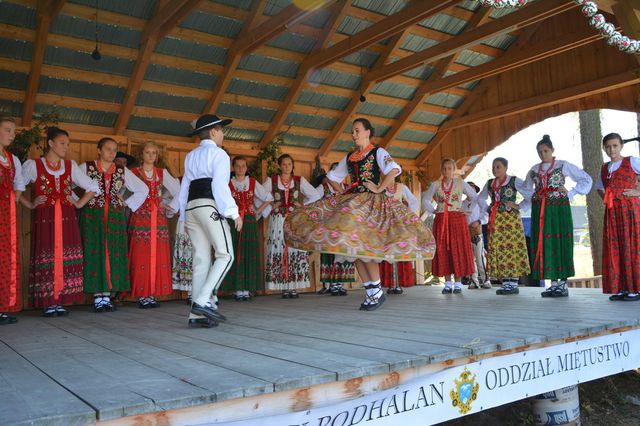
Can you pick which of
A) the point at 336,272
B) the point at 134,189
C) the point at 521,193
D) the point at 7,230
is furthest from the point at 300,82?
the point at 7,230

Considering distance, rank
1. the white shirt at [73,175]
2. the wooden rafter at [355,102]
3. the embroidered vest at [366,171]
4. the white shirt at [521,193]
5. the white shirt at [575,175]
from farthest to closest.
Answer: the wooden rafter at [355,102], the white shirt at [521,193], the white shirt at [575,175], the white shirt at [73,175], the embroidered vest at [366,171]

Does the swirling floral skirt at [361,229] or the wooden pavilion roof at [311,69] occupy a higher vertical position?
the wooden pavilion roof at [311,69]

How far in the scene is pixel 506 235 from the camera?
6.12 m

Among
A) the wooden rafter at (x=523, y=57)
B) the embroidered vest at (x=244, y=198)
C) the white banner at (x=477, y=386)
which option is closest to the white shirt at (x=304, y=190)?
the embroidered vest at (x=244, y=198)

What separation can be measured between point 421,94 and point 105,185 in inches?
209

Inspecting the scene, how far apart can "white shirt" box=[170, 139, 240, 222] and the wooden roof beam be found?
12.6ft

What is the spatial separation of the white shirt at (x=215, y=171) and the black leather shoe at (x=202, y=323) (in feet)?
2.28

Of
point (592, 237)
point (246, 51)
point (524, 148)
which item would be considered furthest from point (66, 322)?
point (524, 148)

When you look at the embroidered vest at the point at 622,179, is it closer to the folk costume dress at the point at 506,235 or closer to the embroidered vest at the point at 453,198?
the folk costume dress at the point at 506,235

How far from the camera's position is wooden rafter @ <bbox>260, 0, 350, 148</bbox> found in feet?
23.7

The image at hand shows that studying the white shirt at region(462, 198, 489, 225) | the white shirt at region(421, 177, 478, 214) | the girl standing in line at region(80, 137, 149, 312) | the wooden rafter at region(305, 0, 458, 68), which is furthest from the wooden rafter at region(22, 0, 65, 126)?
the white shirt at region(462, 198, 489, 225)

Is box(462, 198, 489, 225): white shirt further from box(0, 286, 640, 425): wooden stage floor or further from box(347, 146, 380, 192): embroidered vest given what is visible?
box(347, 146, 380, 192): embroidered vest

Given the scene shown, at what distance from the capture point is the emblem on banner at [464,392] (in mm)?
2516

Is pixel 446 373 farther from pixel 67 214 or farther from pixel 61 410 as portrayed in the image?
pixel 67 214
